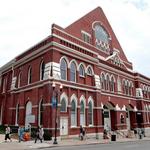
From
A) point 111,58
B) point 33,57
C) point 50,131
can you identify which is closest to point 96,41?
point 111,58

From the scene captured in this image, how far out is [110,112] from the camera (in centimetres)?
3822

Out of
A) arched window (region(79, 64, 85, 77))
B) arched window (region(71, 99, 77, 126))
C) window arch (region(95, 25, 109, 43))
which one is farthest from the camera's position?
window arch (region(95, 25, 109, 43))

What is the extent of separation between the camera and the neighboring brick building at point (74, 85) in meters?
26.3

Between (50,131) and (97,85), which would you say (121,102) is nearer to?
(97,85)

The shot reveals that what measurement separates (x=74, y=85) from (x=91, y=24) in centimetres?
1599

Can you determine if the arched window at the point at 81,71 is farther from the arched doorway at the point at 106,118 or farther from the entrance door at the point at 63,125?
the arched doorway at the point at 106,118

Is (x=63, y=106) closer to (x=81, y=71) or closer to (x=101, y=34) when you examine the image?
(x=81, y=71)

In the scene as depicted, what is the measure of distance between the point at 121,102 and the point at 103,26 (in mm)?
15437

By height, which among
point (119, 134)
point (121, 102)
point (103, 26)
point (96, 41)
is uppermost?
point (103, 26)

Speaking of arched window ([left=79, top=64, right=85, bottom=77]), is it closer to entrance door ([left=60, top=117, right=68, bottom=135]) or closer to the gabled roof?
the gabled roof

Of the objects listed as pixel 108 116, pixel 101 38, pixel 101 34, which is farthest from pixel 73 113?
pixel 101 34

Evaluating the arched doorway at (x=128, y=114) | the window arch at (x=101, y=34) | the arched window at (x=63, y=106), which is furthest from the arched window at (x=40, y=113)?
the arched doorway at (x=128, y=114)

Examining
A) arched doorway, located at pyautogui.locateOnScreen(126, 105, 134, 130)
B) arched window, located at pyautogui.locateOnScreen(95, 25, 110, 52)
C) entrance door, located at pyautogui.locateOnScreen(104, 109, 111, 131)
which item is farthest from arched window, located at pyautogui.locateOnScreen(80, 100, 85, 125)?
arched doorway, located at pyautogui.locateOnScreen(126, 105, 134, 130)

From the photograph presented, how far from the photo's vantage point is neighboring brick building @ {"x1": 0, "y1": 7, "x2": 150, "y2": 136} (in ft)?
86.2
